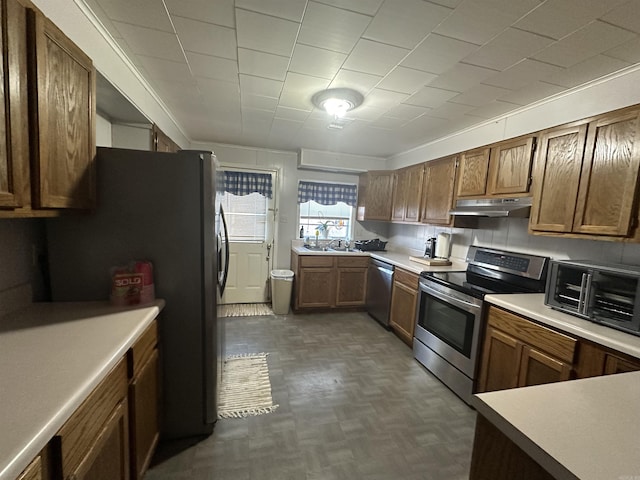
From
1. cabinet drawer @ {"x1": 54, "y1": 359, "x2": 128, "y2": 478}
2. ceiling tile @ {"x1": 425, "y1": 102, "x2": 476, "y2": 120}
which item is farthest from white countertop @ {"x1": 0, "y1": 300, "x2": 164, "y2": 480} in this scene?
ceiling tile @ {"x1": 425, "y1": 102, "x2": 476, "y2": 120}

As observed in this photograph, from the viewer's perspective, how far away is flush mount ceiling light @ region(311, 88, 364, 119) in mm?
2246

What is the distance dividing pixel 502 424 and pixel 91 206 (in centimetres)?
197

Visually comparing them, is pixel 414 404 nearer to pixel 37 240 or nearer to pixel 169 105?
pixel 37 240

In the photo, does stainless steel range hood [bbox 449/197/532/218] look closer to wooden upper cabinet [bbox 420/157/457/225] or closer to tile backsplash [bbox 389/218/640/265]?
wooden upper cabinet [bbox 420/157/457/225]

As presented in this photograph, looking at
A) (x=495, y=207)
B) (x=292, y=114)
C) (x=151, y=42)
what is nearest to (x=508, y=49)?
(x=495, y=207)

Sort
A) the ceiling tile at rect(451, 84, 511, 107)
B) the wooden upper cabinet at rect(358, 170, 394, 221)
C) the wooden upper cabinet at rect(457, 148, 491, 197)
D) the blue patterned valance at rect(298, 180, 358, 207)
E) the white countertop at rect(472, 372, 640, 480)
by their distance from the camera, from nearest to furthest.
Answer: the white countertop at rect(472, 372, 640, 480) < the ceiling tile at rect(451, 84, 511, 107) < the wooden upper cabinet at rect(457, 148, 491, 197) < the wooden upper cabinet at rect(358, 170, 394, 221) < the blue patterned valance at rect(298, 180, 358, 207)

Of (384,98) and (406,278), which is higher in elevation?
(384,98)

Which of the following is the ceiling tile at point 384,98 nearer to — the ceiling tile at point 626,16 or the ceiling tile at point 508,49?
the ceiling tile at point 508,49

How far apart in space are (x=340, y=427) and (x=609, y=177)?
2291mm

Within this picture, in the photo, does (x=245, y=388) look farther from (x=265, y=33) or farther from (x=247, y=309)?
(x=265, y=33)

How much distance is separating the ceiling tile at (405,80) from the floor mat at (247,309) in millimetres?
3084

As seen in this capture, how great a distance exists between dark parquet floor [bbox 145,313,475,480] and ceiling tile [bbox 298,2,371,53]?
2.40 m

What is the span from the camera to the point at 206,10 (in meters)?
1.41

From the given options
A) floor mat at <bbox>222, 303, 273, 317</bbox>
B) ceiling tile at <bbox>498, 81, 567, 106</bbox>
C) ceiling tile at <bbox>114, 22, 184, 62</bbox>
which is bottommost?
floor mat at <bbox>222, 303, 273, 317</bbox>
